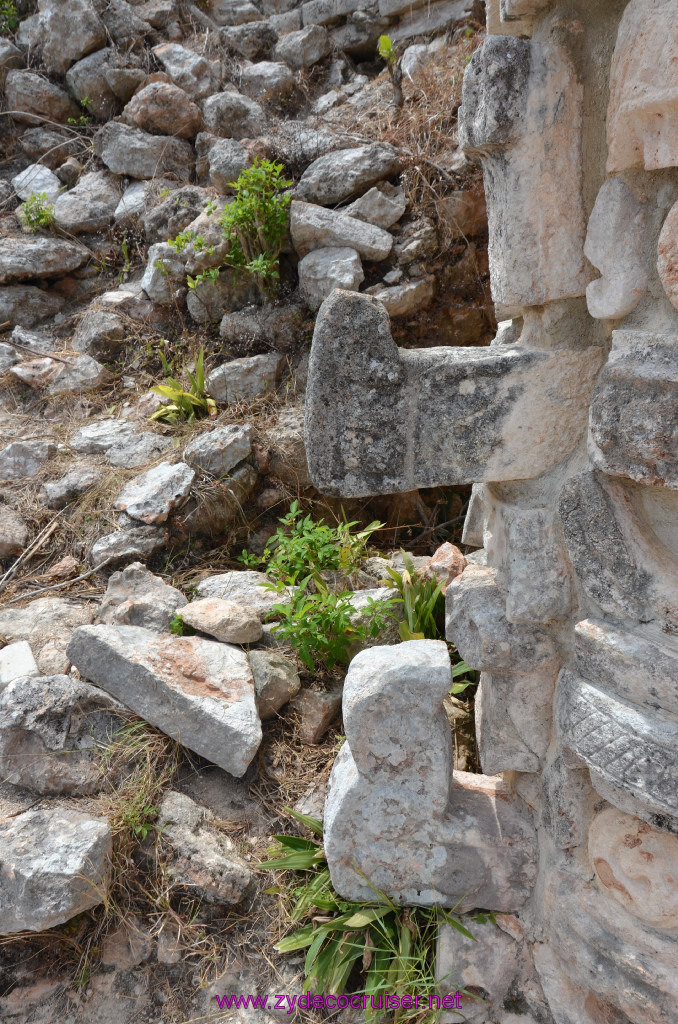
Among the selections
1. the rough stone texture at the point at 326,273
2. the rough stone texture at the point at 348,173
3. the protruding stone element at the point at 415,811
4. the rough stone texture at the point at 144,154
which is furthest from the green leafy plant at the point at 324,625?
the rough stone texture at the point at 144,154

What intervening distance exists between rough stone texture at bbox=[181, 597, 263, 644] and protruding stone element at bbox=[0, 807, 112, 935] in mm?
834

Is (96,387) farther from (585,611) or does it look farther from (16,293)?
(585,611)

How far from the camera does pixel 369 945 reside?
1.89m

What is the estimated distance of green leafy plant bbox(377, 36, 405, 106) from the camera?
4.77 m

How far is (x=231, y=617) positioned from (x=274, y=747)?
0.55 m

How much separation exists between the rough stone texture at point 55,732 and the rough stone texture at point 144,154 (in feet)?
14.3

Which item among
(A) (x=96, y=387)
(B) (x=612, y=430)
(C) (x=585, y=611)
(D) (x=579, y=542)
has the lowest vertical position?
(A) (x=96, y=387)

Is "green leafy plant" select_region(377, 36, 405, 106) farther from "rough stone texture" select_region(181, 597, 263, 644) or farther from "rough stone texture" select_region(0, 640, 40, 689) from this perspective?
"rough stone texture" select_region(0, 640, 40, 689)

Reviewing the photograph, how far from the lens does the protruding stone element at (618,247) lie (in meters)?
1.19

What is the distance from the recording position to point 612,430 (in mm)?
1216

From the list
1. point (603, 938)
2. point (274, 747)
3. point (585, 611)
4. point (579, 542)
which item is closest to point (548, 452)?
point (579, 542)

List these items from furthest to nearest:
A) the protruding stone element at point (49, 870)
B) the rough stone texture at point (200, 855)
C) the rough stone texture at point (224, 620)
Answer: the rough stone texture at point (224, 620), the rough stone texture at point (200, 855), the protruding stone element at point (49, 870)

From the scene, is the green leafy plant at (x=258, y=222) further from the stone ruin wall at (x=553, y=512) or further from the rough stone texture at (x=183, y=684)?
the stone ruin wall at (x=553, y=512)

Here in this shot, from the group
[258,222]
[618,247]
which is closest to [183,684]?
[618,247]
